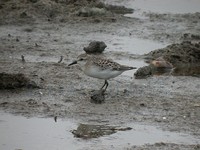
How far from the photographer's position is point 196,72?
13750 mm

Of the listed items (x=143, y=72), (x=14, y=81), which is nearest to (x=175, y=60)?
(x=143, y=72)

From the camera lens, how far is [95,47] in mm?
14758

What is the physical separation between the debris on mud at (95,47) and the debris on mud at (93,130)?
477 centimetres

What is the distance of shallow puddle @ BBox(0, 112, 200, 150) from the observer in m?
9.24

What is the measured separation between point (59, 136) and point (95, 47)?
17.6 ft

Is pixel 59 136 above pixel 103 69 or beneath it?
beneath

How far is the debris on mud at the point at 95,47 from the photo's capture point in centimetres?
1471

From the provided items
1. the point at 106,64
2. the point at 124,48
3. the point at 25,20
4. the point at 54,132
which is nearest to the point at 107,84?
the point at 106,64

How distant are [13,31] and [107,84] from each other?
5414 mm

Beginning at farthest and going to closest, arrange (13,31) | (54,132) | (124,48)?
(13,31) < (124,48) < (54,132)

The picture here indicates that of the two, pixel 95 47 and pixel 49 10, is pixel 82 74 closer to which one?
pixel 95 47

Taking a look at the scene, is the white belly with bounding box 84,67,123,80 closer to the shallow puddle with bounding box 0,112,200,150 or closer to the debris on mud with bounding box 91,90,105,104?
the debris on mud with bounding box 91,90,105,104

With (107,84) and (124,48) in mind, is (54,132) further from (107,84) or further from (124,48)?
(124,48)

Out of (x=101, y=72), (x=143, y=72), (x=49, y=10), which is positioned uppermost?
(x=101, y=72)
